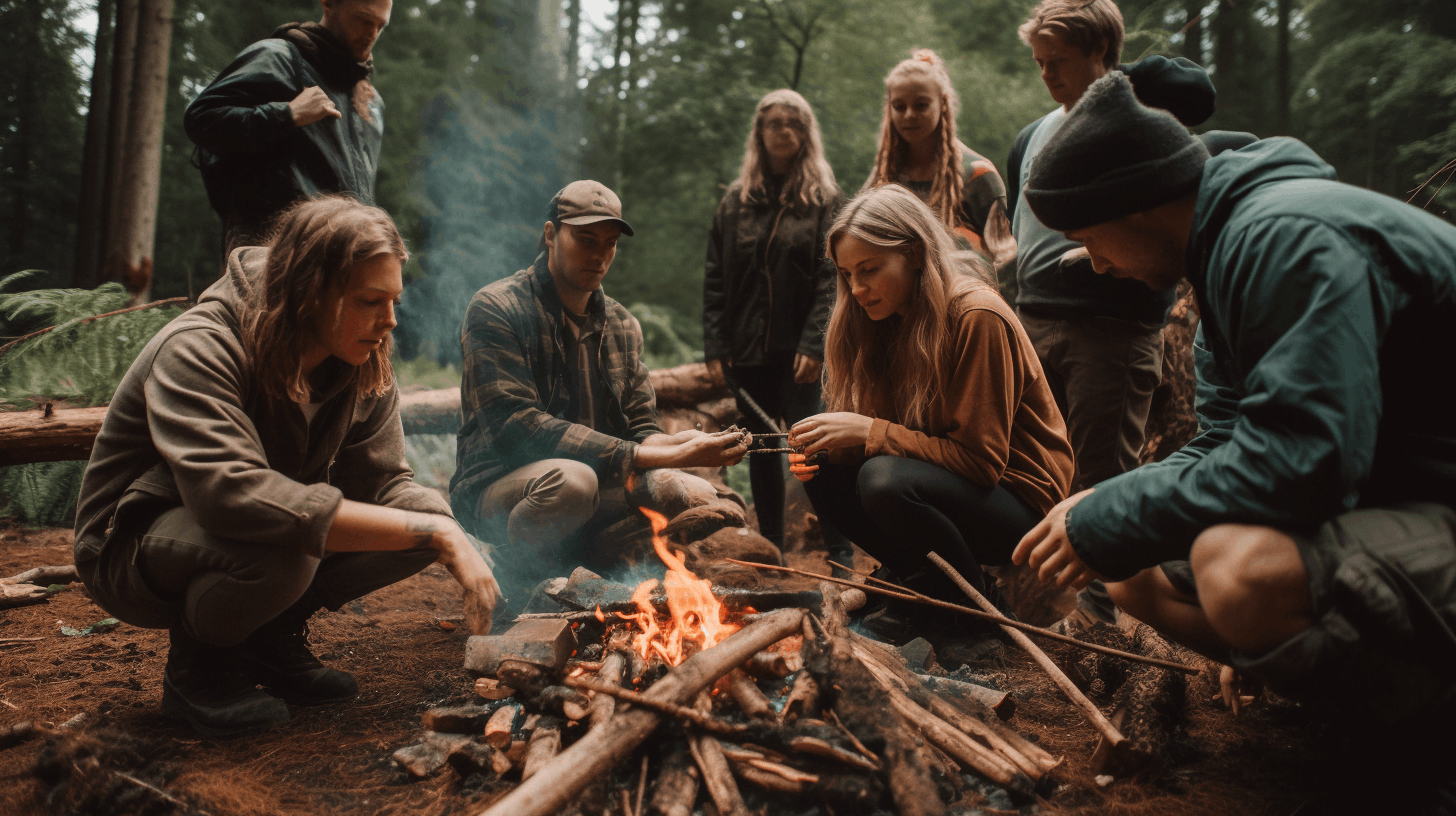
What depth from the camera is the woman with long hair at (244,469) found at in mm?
2092

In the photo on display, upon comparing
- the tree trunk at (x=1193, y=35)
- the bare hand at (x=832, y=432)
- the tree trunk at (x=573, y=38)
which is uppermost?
the tree trunk at (x=573, y=38)

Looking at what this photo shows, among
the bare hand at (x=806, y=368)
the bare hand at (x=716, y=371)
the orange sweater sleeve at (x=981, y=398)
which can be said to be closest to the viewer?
the orange sweater sleeve at (x=981, y=398)

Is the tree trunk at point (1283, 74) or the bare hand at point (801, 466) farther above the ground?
the tree trunk at point (1283, 74)

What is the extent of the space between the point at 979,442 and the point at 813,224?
183 cm

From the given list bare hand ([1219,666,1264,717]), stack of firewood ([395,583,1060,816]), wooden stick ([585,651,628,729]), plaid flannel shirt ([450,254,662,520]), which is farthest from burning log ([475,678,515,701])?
bare hand ([1219,666,1264,717])

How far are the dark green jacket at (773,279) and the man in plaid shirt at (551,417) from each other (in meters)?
0.90

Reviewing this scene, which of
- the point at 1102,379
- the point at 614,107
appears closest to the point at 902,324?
the point at 1102,379

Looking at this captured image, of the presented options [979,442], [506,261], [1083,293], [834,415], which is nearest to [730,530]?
[834,415]

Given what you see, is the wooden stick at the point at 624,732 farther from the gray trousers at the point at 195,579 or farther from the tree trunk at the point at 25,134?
the tree trunk at the point at 25,134

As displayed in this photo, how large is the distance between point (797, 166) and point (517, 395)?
6.59 ft

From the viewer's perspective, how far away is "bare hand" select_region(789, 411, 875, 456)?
9.92ft

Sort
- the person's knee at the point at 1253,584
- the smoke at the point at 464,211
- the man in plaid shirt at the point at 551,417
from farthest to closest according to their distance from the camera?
the smoke at the point at 464,211
the man in plaid shirt at the point at 551,417
the person's knee at the point at 1253,584

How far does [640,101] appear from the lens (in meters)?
11.4

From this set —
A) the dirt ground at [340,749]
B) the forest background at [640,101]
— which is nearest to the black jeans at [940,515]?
the dirt ground at [340,749]
